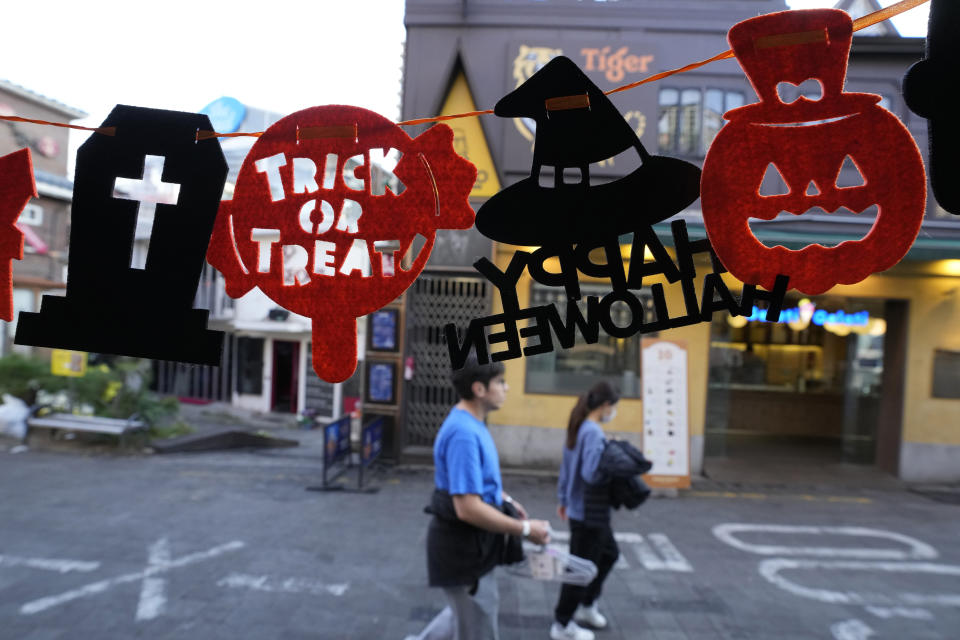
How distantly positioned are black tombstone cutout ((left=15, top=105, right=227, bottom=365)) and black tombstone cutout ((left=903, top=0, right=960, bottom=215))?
1.78 meters

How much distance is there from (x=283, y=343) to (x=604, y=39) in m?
11.6

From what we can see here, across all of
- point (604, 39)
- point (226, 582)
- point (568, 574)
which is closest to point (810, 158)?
point (568, 574)

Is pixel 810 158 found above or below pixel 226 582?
above

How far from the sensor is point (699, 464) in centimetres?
912

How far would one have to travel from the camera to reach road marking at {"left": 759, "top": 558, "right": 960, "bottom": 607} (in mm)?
4996

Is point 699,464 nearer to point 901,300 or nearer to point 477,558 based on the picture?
point 901,300

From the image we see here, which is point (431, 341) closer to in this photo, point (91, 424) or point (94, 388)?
point (91, 424)

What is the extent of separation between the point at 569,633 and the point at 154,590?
10.9 ft

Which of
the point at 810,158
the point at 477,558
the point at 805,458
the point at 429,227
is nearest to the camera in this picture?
the point at 810,158

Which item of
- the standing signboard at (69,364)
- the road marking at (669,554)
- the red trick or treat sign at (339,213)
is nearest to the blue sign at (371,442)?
the road marking at (669,554)

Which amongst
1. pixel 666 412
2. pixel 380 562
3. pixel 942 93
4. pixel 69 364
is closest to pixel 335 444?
pixel 380 562

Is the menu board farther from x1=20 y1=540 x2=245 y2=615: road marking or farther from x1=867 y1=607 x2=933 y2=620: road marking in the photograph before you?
x1=20 y1=540 x2=245 y2=615: road marking

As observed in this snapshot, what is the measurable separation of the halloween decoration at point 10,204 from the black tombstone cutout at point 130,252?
0.41 feet

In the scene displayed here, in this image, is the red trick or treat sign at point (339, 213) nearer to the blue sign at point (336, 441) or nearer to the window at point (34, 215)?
the blue sign at point (336, 441)
